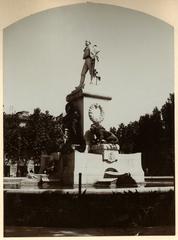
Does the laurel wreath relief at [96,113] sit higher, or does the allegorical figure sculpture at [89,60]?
the allegorical figure sculpture at [89,60]

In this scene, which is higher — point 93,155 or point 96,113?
point 96,113

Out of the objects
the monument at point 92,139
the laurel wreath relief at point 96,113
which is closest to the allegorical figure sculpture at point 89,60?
the monument at point 92,139

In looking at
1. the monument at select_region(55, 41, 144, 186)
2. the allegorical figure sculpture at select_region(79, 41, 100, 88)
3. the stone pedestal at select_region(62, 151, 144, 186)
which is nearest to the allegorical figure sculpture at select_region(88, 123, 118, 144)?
the monument at select_region(55, 41, 144, 186)

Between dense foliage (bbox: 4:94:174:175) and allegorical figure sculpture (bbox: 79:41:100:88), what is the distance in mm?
370

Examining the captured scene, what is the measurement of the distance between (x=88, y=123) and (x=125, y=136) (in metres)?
0.29

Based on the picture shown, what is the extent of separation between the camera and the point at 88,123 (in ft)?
10.6

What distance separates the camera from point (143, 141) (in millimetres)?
3254

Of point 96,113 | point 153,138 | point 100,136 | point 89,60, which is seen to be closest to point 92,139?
point 100,136

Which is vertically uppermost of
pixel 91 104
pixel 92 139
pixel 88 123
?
pixel 91 104

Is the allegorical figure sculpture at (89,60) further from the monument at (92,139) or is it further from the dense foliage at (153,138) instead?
the dense foliage at (153,138)

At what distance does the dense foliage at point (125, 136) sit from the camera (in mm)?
3168

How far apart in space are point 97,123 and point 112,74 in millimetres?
382

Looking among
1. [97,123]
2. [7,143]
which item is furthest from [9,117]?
[97,123]

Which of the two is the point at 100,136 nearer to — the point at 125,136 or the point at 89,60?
the point at 125,136
